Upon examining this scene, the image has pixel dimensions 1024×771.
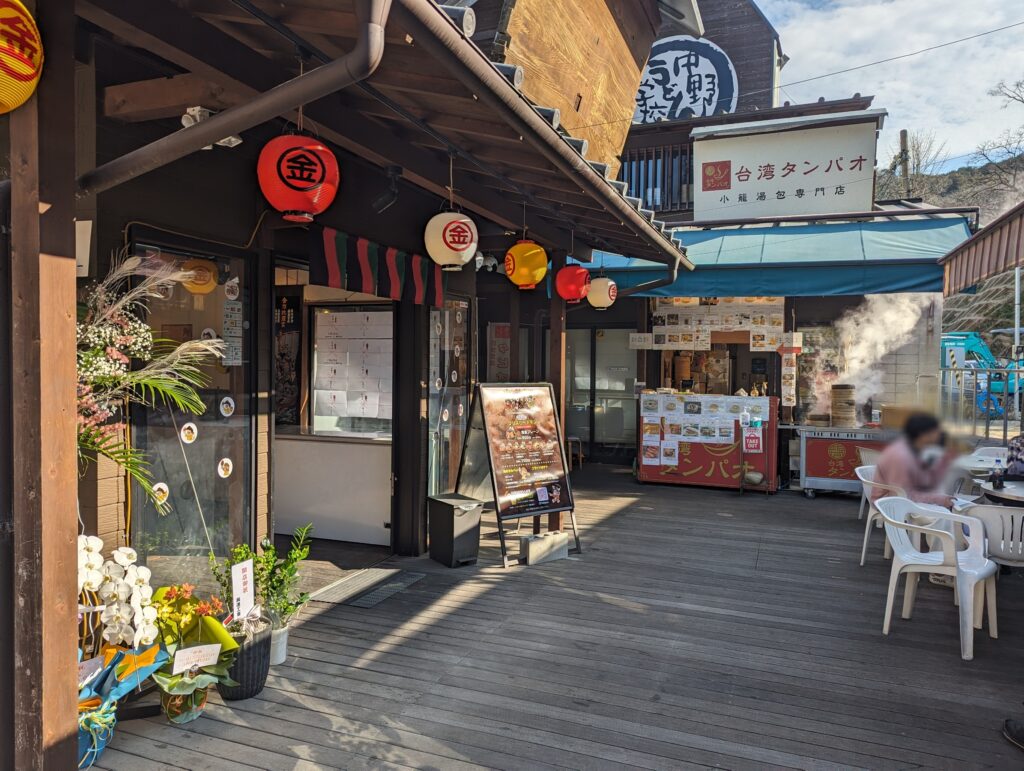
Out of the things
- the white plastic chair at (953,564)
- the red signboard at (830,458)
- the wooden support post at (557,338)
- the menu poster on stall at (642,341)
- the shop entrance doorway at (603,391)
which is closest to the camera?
the white plastic chair at (953,564)

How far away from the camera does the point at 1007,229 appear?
446 cm

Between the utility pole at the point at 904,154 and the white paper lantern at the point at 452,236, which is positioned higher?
the white paper lantern at the point at 452,236

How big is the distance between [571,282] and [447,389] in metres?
1.61

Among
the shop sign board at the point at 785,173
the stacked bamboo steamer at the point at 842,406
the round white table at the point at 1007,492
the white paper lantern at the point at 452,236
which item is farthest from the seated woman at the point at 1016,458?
the shop sign board at the point at 785,173

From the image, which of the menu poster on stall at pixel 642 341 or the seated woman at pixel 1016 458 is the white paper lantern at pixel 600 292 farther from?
the seated woman at pixel 1016 458

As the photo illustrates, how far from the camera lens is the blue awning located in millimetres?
8195

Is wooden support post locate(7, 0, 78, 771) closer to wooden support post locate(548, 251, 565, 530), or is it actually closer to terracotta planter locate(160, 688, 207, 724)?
terracotta planter locate(160, 688, 207, 724)

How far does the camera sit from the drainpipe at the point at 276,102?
7.32 ft

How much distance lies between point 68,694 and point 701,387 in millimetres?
9528

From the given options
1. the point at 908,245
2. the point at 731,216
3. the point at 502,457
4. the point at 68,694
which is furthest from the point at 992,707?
the point at 731,216

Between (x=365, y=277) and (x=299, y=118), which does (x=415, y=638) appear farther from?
(x=299, y=118)

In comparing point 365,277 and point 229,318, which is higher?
point 365,277

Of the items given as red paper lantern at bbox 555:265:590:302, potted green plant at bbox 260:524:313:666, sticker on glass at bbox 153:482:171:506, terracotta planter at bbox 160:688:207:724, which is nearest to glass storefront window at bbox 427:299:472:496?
red paper lantern at bbox 555:265:590:302

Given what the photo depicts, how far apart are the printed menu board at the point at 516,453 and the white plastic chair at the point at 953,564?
2.64 metres
